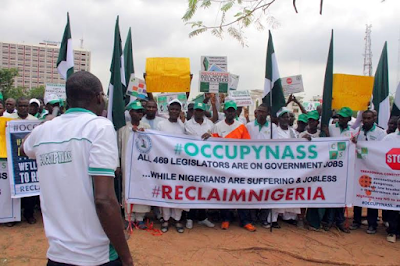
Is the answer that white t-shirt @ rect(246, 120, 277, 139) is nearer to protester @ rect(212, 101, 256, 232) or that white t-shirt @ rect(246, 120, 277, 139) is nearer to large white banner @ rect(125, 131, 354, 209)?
protester @ rect(212, 101, 256, 232)

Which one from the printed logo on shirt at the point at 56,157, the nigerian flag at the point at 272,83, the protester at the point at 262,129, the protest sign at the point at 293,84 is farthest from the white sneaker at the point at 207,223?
the printed logo on shirt at the point at 56,157

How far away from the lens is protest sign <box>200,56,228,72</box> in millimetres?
7203

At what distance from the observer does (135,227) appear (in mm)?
5414

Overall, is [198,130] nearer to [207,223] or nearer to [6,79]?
[207,223]

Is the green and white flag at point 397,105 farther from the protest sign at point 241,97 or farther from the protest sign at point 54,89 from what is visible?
the protest sign at point 54,89

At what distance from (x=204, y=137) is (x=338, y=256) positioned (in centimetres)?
250

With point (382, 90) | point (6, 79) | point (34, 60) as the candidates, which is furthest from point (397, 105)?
point (34, 60)

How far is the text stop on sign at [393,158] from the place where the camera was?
17.7 feet

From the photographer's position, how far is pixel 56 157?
1.75 meters

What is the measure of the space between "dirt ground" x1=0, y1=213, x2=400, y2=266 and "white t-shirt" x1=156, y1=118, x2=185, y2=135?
156 centimetres

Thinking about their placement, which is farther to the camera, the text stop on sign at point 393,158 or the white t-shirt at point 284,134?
the white t-shirt at point 284,134

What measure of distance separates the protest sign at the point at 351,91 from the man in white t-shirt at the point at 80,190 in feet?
16.7

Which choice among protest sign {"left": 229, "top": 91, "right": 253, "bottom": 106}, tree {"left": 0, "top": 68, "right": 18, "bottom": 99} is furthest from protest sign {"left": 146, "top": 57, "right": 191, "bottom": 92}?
tree {"left": 0, "top": 68, "right": 18, "bottom": 99}

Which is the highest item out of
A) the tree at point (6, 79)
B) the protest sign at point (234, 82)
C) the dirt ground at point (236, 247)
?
the tree at point (6, 79)
